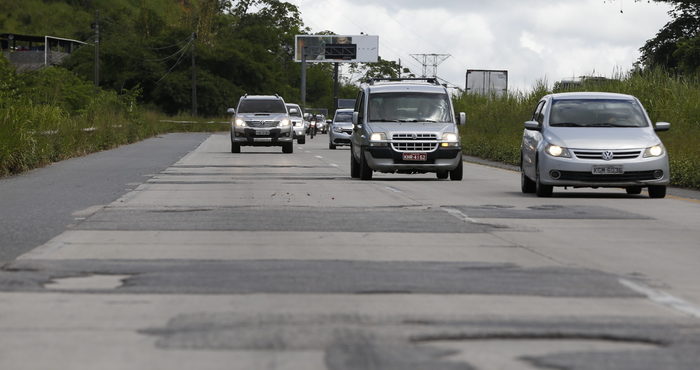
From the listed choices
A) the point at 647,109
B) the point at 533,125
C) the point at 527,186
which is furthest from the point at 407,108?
the point at 647,109

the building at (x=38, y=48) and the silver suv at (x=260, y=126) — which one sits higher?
the building at (x=38, y=48)

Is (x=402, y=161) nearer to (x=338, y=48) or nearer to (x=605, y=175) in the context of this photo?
(x=605, y=175)

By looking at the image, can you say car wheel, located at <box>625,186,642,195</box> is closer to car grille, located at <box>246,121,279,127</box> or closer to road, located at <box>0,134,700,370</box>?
road, located at <box>0,134,700,370</box>

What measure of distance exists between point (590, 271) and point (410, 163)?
15229 mm

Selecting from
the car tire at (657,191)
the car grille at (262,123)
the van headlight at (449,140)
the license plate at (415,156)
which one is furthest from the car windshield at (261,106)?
the car tire at (657,191)

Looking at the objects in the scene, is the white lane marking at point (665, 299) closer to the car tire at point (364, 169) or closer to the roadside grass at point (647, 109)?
the roadside grass at point (647, 109)

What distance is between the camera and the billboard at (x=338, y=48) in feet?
489

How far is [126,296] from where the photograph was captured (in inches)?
357

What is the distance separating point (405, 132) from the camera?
26.1 meters

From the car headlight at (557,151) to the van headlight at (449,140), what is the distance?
5.54 meters

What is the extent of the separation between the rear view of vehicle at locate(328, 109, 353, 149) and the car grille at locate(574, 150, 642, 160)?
30.4 meters

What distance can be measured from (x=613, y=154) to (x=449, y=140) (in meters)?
6.19

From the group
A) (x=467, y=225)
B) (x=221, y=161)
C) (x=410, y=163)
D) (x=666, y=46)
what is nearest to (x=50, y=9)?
(x=666, y=46)

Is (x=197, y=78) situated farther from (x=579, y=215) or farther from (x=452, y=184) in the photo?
(x=579, y=215)
